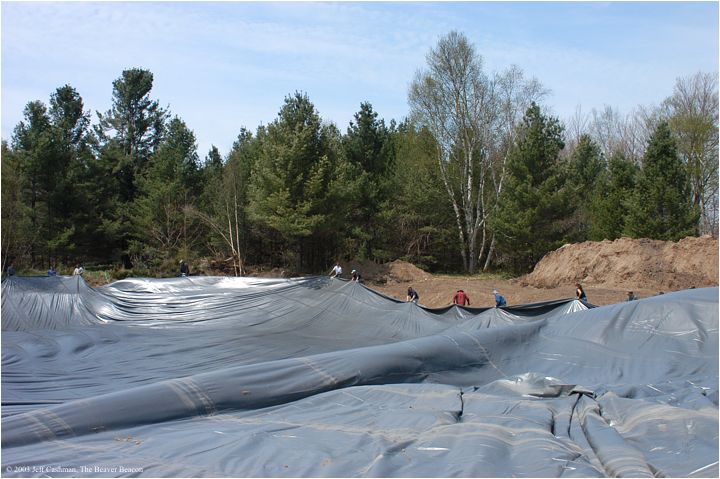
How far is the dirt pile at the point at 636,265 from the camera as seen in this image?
2128 cm

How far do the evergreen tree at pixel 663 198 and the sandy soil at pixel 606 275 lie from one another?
7.04 ft

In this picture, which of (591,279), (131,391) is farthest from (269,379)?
(591,279)

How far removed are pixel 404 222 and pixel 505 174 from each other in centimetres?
657

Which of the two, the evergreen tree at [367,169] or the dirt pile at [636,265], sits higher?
the evergreen tree at [367,169]

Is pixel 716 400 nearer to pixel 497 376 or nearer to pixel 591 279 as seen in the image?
pixel 497 376

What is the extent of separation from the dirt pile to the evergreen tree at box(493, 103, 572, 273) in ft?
9.05

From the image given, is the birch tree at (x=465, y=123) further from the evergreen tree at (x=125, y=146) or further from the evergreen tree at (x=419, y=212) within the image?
the evergreen tree at (x=125, y=146)

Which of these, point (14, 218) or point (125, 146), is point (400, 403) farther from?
point (125, 146)

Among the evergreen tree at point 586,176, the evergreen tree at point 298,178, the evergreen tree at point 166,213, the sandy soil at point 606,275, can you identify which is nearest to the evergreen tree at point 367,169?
the evergreen tree at point 298,178

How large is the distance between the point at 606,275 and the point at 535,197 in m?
5.73

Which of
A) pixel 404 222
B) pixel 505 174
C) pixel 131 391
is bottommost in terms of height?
pixel 131 391

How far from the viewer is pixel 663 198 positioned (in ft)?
80.9

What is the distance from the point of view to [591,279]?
23078 millimetres

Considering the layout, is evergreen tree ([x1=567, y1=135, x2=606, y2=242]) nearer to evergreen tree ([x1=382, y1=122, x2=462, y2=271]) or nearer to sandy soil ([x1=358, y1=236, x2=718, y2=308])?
evergreen tree ([x1=382, y1=122, x2=462, y2=271])
